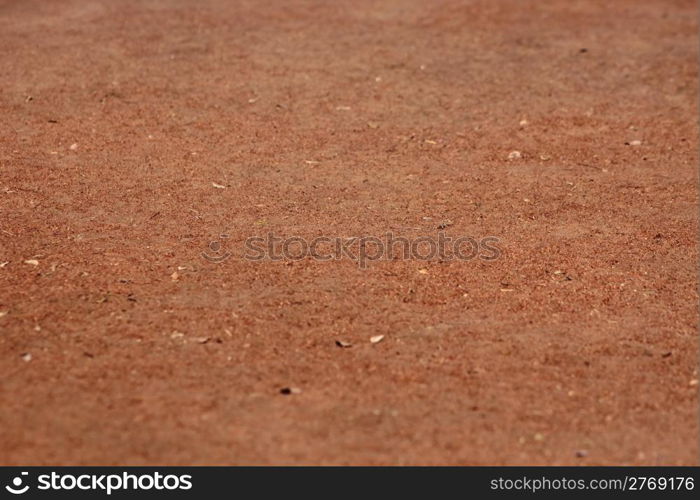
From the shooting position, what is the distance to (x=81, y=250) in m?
5.80

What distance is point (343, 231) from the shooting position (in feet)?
20.3

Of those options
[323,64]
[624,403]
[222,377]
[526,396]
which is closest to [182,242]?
[222,377]

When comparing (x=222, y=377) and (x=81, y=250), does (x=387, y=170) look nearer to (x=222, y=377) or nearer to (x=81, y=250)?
(x=81, y=250)

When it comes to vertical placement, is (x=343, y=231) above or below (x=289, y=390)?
above

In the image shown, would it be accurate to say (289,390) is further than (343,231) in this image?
No

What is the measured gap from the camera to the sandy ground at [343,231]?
4.25 metres

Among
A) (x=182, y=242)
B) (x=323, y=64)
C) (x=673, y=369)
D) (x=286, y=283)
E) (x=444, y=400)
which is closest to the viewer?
(x=444, y=400)

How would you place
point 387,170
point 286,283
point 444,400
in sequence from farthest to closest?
point 387,170, point 286,283, point 444,400

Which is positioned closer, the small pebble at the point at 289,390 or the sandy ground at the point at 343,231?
the sandy ground at the point at 343,231

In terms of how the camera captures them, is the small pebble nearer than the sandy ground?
No

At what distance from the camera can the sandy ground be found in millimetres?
4250

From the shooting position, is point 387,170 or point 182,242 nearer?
point 182,242

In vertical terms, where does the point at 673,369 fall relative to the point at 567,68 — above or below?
below

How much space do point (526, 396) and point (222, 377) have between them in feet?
5.08
